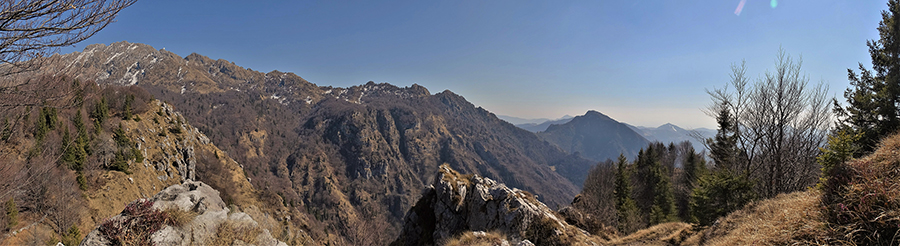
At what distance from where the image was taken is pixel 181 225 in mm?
7203

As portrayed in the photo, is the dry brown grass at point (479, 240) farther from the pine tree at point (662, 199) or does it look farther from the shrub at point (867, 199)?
the pine tree at point (662, 199)

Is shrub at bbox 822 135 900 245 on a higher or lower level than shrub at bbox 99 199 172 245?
higher

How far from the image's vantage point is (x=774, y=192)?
16562mm

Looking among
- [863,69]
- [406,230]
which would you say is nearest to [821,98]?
[863,69]

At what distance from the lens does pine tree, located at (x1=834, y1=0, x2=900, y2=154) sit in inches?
553

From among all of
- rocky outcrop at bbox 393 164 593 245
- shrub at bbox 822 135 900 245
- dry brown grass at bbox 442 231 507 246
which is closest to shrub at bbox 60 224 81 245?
rocky outcrop at bbox 393 164 593 245

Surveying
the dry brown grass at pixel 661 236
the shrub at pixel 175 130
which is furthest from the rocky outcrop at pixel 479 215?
the shrub at pixel 175 130

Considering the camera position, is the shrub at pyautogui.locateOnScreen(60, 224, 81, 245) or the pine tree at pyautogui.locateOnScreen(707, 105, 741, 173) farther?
the pine tree at pyautogui.locateOnScreen(707, 105, 741, 173)

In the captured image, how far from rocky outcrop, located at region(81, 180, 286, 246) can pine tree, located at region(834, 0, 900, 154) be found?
26.4m

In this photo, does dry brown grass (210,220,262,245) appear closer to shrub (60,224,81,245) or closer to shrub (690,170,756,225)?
shrub (60,224,81,245)

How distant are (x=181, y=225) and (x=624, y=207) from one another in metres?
36.6

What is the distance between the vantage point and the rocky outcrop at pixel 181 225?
6.29 meters

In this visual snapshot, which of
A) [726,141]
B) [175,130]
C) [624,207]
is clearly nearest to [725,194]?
[726,141]

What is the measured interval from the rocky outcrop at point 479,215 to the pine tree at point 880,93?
15026mm
